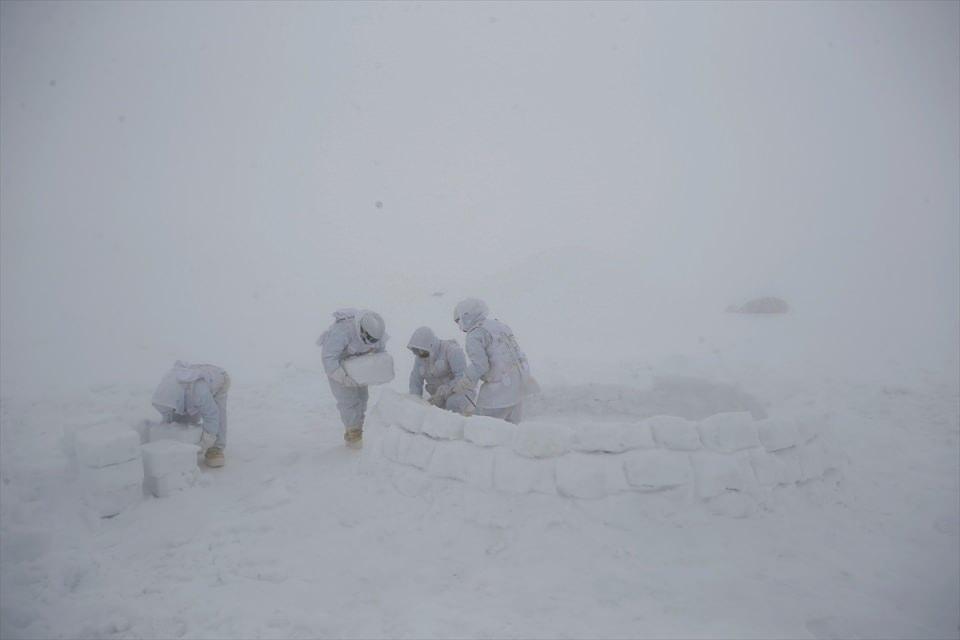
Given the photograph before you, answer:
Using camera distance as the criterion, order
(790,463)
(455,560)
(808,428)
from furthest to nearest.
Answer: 1. (808,428)
2. (790,463)
3. (455,560)

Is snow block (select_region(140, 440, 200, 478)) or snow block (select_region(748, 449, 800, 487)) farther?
snow block (select_region(140, 440, 200, 478))

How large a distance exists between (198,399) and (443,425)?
2.26m

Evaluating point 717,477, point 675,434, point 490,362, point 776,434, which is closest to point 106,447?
point 490,362

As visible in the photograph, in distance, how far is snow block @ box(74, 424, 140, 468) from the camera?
454 cm

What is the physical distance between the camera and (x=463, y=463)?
475cm

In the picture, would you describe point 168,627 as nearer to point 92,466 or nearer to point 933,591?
point 92,466

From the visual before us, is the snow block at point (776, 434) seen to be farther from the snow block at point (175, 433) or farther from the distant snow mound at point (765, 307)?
the distant snow mound at point (765, 307)

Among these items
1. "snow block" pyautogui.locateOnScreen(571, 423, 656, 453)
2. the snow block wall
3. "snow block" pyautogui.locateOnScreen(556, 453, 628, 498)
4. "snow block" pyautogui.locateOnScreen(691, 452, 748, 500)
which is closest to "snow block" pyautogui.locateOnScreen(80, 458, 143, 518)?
the snow block wall

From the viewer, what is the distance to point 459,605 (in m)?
3.66

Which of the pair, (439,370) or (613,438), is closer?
(613,438)

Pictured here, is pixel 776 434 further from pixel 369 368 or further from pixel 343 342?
pixel 343 342

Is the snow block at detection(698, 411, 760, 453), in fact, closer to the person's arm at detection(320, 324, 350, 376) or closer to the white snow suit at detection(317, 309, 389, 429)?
the white snow suit at detection(317, 309, 389, 429)

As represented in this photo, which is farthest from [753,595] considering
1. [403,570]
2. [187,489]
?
[187,489]

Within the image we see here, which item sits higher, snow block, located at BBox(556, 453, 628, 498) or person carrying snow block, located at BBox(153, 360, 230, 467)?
person carrying snow block, located at BBox(153, 360, 230, 467)
